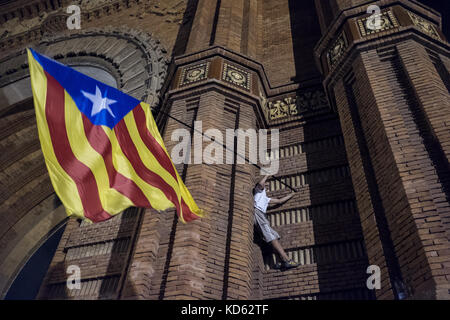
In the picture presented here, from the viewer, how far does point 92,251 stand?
5871mm

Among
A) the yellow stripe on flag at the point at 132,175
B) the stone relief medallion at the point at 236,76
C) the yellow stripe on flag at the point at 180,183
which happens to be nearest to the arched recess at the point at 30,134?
the stone relief medallion at the point at 236,76

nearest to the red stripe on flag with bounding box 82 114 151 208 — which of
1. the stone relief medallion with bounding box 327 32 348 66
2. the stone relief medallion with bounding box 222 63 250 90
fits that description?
the stone relief medallion with bounding box 222 63 250 90

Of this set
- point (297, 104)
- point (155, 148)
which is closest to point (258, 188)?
point (155, 148)

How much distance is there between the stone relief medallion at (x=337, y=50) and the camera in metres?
6.35

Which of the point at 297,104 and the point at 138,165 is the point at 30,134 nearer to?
the point at 297,104

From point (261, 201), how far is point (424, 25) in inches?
154

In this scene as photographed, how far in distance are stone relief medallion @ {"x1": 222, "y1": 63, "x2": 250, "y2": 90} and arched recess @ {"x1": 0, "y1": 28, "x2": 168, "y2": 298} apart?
2294mm

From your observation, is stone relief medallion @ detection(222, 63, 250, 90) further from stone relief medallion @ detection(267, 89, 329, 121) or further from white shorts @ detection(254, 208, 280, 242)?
white shorts @ detection(254, 208, 280, 242)

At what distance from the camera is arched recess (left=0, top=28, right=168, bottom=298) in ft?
30.0

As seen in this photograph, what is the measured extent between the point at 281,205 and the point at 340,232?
97 cm

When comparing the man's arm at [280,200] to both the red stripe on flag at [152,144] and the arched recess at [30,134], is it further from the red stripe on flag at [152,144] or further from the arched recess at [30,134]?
the arched recess at [30,134]

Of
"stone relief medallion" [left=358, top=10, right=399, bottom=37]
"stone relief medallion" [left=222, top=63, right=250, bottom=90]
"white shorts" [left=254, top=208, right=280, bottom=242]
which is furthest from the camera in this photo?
"stone relief medallion" [left=222, top=63, right=250, bottom=90]

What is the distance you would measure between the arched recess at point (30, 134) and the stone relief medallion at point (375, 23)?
14.2 feet
